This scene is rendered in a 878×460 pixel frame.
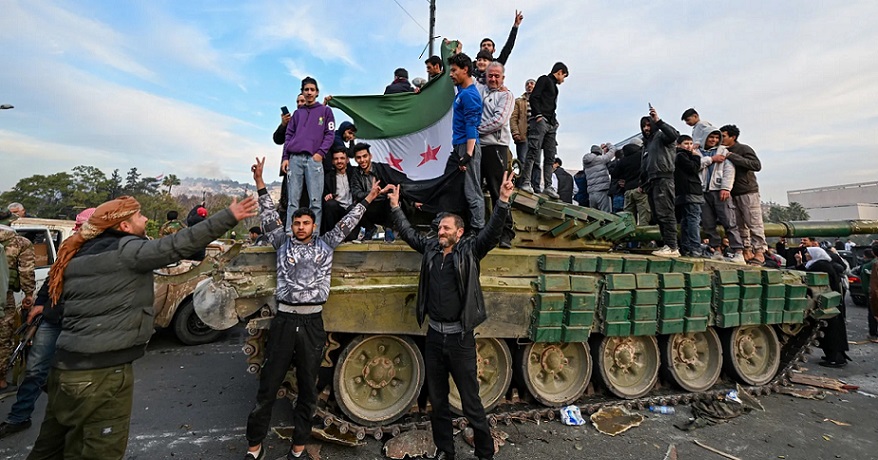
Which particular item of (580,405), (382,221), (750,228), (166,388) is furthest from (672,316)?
(166,388)

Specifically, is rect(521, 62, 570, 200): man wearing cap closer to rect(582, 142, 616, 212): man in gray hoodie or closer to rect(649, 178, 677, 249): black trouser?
rect(649, 178, 677, 249): black trouser

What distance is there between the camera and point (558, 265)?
489 cm

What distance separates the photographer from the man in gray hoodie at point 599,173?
9.07m

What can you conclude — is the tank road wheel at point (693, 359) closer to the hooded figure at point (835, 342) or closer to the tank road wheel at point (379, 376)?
the hooded figure at point (835, 342)

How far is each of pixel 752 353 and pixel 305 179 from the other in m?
6.62

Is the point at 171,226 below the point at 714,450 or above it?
above

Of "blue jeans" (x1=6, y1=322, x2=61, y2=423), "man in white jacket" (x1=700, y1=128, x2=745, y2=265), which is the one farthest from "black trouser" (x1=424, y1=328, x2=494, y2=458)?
"man in white jacket" (x1=700, y1=128, x2=745, y2=265)

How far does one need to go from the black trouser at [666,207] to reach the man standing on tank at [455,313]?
365cm

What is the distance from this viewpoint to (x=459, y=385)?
3.50 m

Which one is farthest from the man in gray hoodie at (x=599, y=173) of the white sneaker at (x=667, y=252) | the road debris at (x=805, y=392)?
the road debris at (x=805, y=392)

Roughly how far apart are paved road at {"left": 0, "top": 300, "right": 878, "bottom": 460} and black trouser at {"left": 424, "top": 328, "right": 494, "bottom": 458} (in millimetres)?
576

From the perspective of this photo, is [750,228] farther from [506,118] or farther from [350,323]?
[350,323]

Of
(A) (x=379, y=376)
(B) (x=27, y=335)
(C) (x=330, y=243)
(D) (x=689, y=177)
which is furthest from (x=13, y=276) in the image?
(D) (x=689, y=177)

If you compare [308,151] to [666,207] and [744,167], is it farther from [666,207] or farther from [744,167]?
[744,167]
